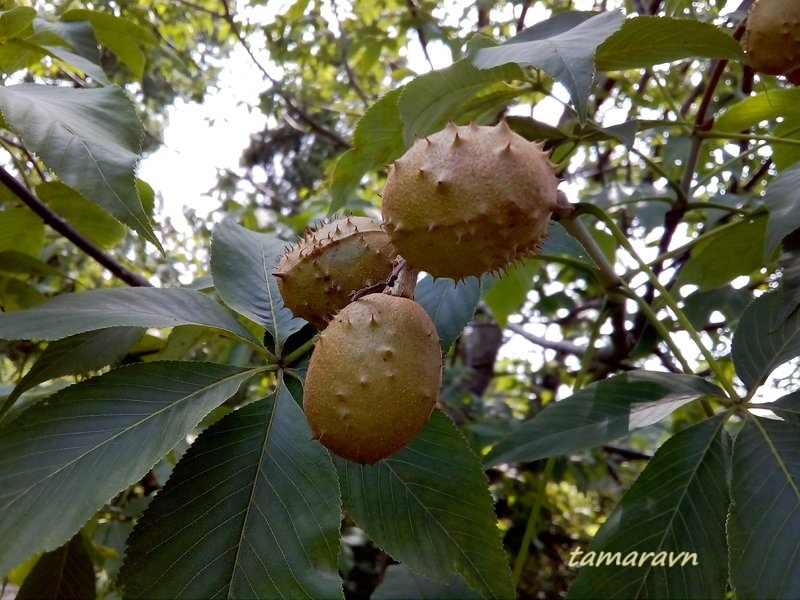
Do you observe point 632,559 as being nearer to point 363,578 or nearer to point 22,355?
point 22,355

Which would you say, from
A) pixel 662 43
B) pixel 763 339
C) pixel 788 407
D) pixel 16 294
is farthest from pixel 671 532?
pixel 16 294

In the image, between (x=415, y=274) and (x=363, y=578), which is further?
(x=363, y=578)

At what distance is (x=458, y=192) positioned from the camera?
28.3 inches

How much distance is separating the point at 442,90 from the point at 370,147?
22 cm

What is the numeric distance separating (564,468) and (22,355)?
1889mm

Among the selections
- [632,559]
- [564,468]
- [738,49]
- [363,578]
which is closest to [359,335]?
[632,559]

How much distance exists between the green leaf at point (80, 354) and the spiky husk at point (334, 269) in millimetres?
299

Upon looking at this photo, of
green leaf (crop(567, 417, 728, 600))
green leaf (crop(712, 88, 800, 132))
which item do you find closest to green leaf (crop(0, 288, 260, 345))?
green leaf (crop(567, 417, 728, 600))

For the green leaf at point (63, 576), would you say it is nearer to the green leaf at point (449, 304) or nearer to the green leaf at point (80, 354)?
the green leaf at point (80, 354)

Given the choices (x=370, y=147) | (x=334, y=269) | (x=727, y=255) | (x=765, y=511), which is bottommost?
(x=765, y=511)

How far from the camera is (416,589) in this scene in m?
1.34

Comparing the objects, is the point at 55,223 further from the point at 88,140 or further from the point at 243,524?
the point at 243,524

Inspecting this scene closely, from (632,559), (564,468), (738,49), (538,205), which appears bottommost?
(564,468)

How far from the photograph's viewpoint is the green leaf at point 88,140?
750 mm
